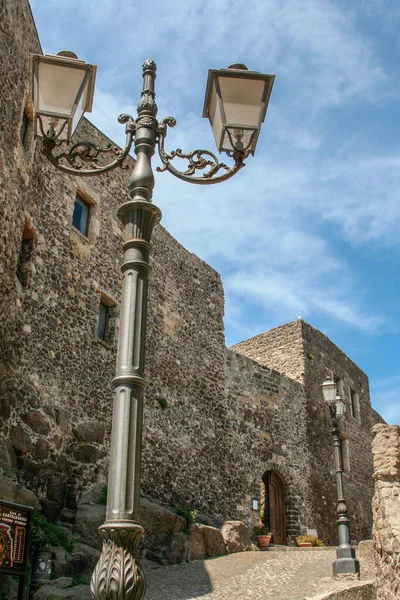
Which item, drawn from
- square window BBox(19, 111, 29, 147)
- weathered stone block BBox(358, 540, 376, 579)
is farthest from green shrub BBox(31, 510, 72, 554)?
square window BBox(19, 111, 29, 147)

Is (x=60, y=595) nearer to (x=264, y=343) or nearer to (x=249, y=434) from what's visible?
(x=249, y=434)

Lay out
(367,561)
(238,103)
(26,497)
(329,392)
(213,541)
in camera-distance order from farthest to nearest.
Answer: (213,541) → (329,392) → (367,561) → (26,497) → (238,103)

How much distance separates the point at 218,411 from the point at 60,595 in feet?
29.5

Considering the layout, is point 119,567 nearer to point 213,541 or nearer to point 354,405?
point 213,541

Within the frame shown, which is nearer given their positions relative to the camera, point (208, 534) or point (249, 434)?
point (208, 534)

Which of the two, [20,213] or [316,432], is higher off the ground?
[20,213]

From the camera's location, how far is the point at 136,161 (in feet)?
16.4

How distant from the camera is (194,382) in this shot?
17141mm

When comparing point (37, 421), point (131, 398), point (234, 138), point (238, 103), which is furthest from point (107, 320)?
point (131, 398)

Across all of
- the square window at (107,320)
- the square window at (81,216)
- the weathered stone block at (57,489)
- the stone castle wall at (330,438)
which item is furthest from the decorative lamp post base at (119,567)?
the stone castle wall at (330,438)

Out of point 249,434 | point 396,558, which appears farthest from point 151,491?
point 396,558

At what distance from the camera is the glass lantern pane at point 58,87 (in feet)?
17.2

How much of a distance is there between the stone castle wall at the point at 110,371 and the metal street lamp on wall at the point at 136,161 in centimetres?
584

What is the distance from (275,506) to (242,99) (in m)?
15.4
